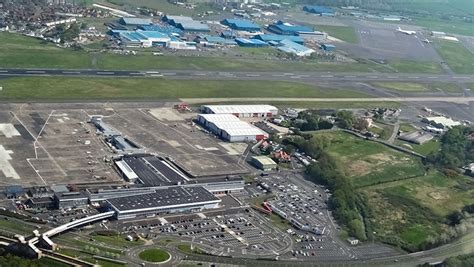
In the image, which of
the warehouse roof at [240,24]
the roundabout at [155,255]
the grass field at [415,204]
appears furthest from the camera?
the warehouse roof at [240,24]

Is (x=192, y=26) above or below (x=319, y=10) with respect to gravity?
below

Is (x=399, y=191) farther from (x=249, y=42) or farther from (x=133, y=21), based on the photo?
(x=133, y=21)

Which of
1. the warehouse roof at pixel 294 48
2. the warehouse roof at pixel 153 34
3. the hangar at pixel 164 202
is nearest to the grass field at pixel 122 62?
the warehouse roof at pixel 294 48

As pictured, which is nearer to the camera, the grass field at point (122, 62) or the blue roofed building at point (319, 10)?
the grass field at point (122, 62)

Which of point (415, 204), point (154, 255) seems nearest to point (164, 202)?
point (154, 255)

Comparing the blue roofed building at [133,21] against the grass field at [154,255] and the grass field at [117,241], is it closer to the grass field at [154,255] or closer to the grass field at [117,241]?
the grass field at [117,241]

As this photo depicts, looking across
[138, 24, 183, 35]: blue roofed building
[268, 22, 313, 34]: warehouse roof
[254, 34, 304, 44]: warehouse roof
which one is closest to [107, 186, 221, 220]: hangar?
[138, 24, 183, 35]: blue roofed building

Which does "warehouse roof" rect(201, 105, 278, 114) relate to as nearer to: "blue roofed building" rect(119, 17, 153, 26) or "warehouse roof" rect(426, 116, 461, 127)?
"warehouse roof" rect(426, 116, 461, 127)
